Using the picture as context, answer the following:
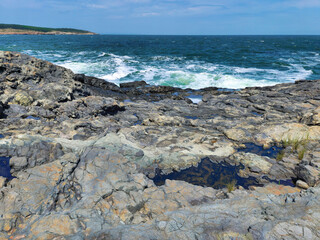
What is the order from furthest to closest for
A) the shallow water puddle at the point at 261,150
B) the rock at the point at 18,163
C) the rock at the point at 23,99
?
1. the rock at the point at 23,99
2. the shallow water puddle at the point at 261,150
3. the rock at the point at 18,163

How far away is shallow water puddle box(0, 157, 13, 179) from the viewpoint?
6004 millimetres

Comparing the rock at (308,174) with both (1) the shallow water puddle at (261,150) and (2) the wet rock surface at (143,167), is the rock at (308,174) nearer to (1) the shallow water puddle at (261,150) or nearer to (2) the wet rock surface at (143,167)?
(2) the wet rock surface at (143,167)

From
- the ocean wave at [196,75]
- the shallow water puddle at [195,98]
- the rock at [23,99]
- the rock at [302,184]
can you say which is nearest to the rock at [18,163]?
the rock at [23,99]

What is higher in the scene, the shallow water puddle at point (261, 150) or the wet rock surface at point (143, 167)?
the wet rock surface at point (143, 167)

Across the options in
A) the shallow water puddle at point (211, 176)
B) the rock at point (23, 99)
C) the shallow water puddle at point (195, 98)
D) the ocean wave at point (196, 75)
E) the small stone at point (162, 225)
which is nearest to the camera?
the small stone at point (162, 225)

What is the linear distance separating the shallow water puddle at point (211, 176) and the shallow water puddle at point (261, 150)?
1.42 m

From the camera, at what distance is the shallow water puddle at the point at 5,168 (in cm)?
600

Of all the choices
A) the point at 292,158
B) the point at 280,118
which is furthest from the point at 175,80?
the point at 292,158

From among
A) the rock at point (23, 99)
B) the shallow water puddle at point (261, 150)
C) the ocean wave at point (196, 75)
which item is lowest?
the shallow water puddle at point (261, 150)

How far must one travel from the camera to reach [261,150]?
8438 mm

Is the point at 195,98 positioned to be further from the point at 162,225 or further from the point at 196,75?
the point at 162,225

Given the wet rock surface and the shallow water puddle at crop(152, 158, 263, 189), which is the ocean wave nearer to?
the wet rock surface

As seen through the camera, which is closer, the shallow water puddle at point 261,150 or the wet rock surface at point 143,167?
the wet rock surface at point 143,167

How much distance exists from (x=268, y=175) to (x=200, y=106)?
7.83 meters
